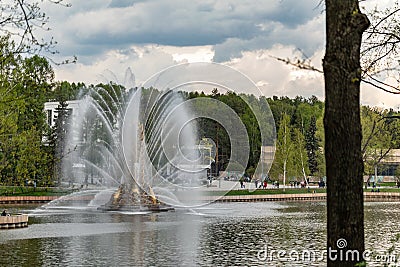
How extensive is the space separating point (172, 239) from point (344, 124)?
15.4 metres

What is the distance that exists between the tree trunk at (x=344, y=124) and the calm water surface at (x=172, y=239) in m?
6.59

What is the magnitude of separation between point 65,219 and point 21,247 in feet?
33.7

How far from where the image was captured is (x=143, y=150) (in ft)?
112

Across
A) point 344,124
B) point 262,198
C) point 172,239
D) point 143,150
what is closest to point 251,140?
point 262,198

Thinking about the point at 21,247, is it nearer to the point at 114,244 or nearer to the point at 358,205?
the point at 114,244

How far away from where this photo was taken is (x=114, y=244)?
64.0 feet

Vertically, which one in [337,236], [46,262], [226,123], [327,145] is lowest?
[46,262]

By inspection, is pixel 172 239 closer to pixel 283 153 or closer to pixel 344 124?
pixel 344 124

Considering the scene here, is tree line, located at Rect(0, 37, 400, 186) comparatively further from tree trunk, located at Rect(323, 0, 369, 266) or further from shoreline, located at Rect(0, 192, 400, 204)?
tree trunk, located at Rect(323, 0, 369, 266)

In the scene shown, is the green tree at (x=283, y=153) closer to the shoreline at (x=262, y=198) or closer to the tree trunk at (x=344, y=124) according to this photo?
the shoreline at (x=262, y=198)

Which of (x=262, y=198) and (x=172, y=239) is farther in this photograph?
(x=262, y=198)

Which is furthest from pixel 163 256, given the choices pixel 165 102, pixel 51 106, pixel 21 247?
pixel 51 106

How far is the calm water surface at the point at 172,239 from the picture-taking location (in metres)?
16.4

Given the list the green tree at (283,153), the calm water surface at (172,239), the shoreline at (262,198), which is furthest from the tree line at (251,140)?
the calm water surface at (172,239)
